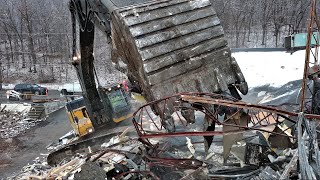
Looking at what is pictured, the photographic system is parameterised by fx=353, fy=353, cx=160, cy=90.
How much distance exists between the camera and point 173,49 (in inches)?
431

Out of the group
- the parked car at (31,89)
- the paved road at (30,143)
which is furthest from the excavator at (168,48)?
the parked car at (31,89)

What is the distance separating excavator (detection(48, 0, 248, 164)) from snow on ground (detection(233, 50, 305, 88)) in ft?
42.1

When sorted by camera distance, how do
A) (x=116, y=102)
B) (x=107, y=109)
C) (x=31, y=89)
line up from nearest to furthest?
(x=107, y=109) → (x=116, y=102) → (x=31, y=89)

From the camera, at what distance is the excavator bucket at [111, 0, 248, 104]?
10445mm

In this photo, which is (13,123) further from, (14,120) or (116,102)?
(116,102)

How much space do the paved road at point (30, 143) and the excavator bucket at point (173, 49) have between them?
10.3 meters

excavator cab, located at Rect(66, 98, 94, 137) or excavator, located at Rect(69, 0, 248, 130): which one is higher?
excavator, located at Rect(69, 0, 248, 130)

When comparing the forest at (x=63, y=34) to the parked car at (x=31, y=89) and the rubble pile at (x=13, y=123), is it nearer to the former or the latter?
the parked car at (x=31, y=89)

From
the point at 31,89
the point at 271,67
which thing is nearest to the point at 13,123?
the point at 31,89

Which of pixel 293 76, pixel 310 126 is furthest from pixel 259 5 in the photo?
pixel 310 126

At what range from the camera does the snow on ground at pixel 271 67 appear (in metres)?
23.9

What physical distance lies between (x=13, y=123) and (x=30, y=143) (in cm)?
425

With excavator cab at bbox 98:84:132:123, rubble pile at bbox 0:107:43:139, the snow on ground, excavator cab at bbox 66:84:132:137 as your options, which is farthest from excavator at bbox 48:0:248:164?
rubble pile at bbox 0:107:43:139

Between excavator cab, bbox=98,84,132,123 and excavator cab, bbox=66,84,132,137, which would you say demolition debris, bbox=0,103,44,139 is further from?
excavator cab, bbox=98,84,132,123
